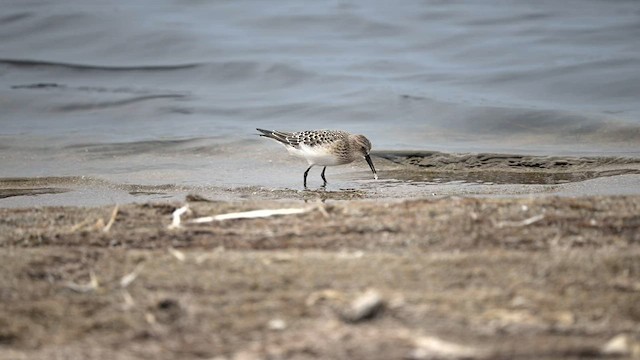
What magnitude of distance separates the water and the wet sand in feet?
14.9

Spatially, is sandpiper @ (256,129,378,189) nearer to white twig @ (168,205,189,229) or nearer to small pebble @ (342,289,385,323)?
white twig @ (168,205,189,229)

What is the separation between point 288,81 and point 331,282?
11.8 metres

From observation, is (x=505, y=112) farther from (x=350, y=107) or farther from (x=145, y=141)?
(x=145, y=141)

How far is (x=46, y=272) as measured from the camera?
14.5ft

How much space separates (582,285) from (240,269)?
1.53 m

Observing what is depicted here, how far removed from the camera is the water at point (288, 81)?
11.7 meters

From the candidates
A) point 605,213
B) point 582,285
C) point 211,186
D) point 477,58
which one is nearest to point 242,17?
point 477,58

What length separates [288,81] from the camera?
15.8m

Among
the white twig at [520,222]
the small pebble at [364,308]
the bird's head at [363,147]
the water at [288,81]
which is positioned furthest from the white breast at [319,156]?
the small pebble at [364,308]

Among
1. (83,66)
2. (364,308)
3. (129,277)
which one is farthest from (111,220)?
(83,66)

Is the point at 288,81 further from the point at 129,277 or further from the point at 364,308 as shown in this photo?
the point at 364,308

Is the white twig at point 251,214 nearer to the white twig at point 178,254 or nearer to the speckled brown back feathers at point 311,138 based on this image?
the white twig at point 178,254

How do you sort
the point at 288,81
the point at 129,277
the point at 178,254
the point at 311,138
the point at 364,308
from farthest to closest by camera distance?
1. the point at 288,81
2. the point at 311,138
3. the point at 178,254
4. the point at 129,277
5. the point at 364,308

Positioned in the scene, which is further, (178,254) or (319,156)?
(319,156)
